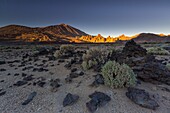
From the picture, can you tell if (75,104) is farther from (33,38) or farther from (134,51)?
(33,38)

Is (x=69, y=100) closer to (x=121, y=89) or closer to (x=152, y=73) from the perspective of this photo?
(x=121, y=89)

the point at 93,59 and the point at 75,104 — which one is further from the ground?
the point at 93,59

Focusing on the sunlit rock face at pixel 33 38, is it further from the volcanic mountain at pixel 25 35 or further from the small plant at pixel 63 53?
the small plant at pixel 63 53

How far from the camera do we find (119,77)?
A: 194 inches

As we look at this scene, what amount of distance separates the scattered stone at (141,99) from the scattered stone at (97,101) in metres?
0.77

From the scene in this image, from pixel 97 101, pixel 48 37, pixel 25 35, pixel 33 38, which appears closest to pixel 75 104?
pixel 97 101

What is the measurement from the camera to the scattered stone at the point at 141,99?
3.92m

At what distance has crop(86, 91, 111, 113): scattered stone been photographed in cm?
402

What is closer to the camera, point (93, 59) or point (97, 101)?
point (97, 101)

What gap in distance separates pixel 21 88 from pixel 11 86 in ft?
2.31

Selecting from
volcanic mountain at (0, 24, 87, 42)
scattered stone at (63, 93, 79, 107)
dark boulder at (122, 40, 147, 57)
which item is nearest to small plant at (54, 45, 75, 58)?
dark boulder at (122, 40, 147, 57)

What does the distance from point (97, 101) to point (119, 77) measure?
1.34 m

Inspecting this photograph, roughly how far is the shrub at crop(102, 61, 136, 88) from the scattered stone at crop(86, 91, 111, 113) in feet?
2.29

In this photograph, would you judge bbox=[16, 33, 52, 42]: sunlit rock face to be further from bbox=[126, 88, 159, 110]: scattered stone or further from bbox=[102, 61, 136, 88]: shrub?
bbox=[126, 88, 159, 110]: scattered stone
